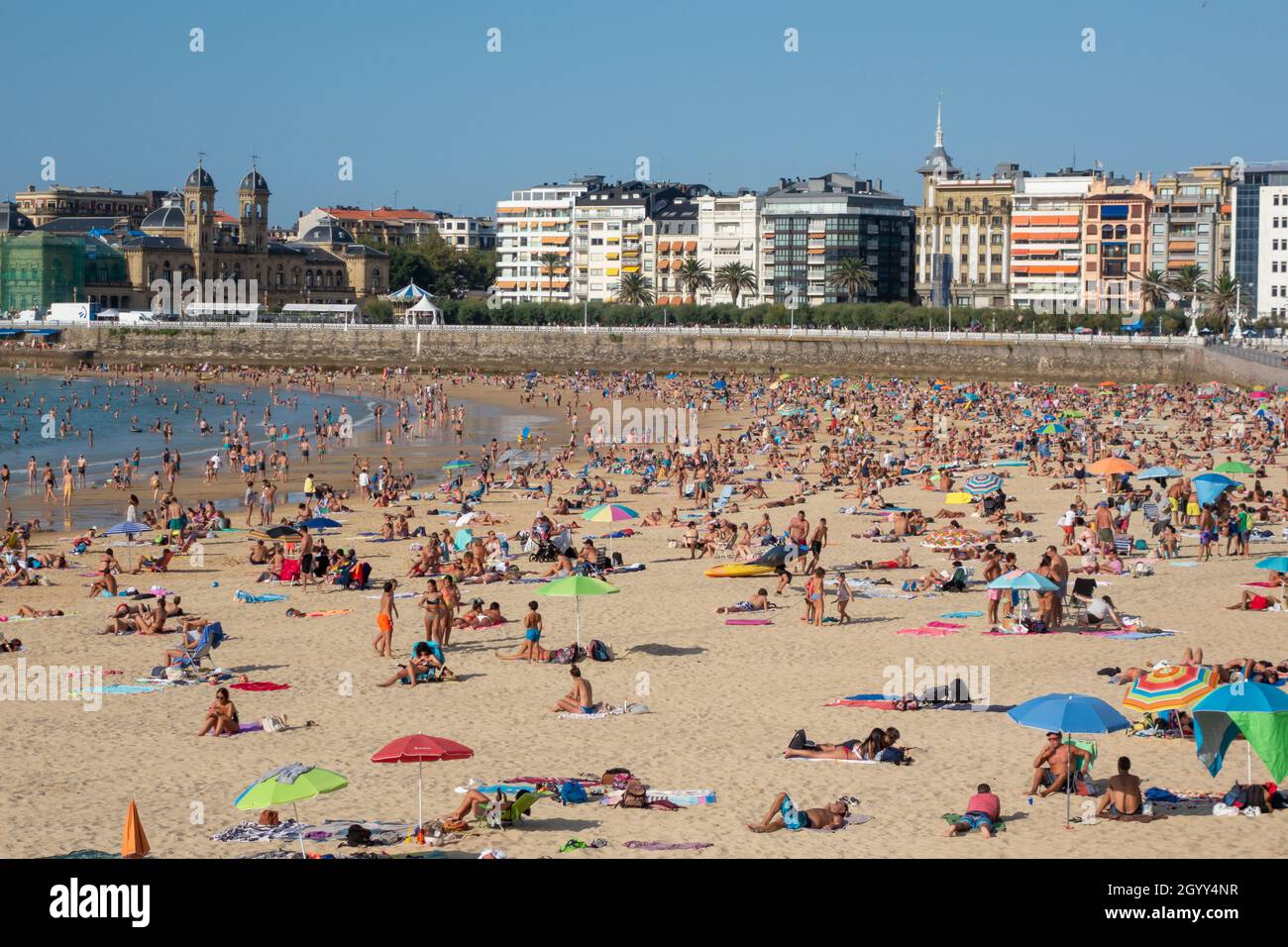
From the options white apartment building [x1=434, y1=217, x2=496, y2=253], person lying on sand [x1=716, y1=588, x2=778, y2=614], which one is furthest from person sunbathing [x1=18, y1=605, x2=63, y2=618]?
white apartment building [x1=434, y1=217, x2=496, y2=253]

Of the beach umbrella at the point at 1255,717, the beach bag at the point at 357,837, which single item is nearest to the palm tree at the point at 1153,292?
the beach umbrella at the point at 1255,717

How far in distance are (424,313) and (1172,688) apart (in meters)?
83.7

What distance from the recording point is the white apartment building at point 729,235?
356ft

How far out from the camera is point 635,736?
13180 mm

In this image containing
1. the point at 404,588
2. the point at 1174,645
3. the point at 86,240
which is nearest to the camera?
the point at 1174,645

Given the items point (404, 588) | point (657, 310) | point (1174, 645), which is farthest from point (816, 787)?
point (657, 310)

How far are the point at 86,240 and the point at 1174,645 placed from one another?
113 meters

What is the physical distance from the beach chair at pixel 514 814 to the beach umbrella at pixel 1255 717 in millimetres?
4433

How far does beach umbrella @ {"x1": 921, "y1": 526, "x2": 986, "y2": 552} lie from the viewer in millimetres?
23172

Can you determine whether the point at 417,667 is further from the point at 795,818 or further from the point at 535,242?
the point at 535,242

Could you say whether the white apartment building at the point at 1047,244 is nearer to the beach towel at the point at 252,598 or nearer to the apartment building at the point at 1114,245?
the apartment building at the point at 1114,245

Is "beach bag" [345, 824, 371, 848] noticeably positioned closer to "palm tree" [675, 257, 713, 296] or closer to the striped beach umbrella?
the striped beach umbrella

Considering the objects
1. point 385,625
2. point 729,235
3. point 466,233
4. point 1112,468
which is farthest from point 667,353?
point 466,233
